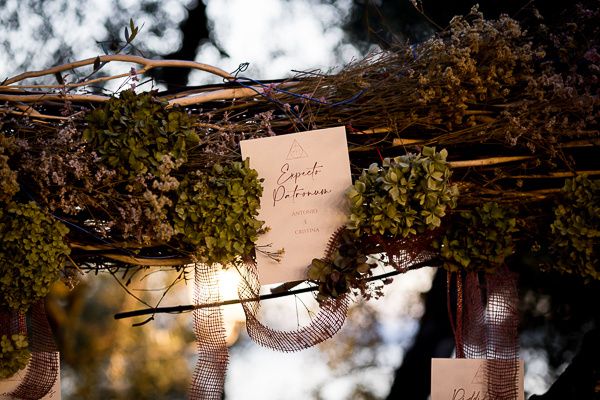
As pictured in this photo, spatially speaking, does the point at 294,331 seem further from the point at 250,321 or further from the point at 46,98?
the point at 46,98

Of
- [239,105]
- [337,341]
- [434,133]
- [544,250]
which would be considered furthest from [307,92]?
[337,341]

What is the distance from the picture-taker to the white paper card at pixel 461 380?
1.26 m

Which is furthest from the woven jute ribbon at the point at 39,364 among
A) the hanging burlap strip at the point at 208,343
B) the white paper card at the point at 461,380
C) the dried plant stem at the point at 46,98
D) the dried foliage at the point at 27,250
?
the white paper card at the point at 461,380

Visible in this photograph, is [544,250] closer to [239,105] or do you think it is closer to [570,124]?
[570,124]

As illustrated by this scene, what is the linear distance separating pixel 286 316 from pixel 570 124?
1.02 metres

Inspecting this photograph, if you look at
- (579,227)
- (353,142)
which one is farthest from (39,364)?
(579,227)

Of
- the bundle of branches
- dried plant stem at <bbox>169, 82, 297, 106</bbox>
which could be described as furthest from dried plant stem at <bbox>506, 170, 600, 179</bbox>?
dried plant stem at <bbox>169, 82, 297, 106</bbox>

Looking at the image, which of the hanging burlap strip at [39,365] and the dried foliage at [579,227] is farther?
the hanging burlap strip at [39,365]

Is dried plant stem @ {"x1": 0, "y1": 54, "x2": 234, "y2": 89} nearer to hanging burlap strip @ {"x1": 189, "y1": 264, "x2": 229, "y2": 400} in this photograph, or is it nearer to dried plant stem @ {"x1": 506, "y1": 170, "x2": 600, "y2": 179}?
hanging burlap strip @ {"x1": 189, "y1": 264, "x2": 229, "y2": 400}

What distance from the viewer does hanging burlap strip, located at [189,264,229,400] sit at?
4.16 ft

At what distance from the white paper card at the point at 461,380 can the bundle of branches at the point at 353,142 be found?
6.9 inches

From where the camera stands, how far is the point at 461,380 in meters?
1.26

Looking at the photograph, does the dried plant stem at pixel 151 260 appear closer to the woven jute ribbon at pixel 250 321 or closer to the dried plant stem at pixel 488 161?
the woven jute ribbon at pixel 250 321

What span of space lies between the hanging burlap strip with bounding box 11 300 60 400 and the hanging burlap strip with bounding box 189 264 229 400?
260 mm
